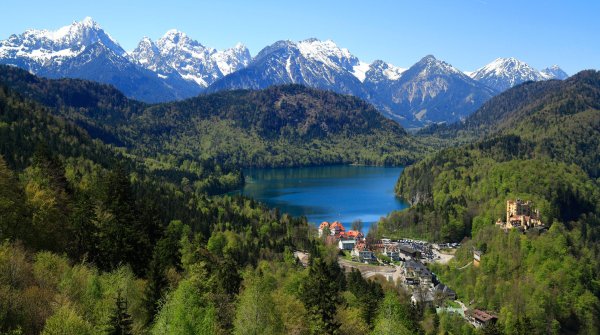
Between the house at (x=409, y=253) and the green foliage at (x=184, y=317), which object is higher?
the green foliage at (x=184, y=317)

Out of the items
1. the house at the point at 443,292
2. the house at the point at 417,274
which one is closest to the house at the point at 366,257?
the house at the point at 417,274

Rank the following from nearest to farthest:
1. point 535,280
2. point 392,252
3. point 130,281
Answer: point 130,281 → point 535,280 → point 392,252

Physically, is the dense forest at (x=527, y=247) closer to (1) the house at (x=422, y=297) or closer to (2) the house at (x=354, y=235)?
(1) the house at (x=422, y=297)

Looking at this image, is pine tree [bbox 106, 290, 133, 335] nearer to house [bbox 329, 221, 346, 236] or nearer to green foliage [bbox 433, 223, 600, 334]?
green foliage [bbox 433, 223, 600, 334]

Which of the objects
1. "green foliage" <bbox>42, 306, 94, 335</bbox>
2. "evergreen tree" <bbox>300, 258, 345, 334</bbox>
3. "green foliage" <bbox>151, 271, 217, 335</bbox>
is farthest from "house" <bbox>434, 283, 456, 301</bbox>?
"green foliage" <bbox>42, 306, 94, 335</bbox>

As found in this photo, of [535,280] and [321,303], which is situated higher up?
[321,303]

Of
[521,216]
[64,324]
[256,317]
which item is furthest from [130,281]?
[521,216]

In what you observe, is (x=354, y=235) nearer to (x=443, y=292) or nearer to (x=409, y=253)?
(x=409, y=253)
